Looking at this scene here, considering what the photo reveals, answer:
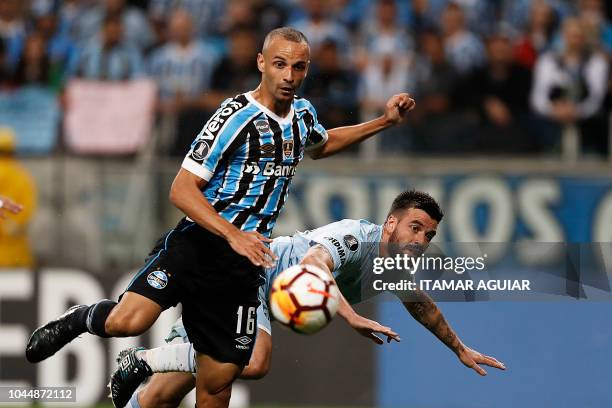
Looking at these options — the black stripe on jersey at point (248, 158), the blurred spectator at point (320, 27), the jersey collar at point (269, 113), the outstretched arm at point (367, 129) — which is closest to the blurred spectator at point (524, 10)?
the blurred spectator at point (320, 27)

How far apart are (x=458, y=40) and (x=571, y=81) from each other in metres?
1.46

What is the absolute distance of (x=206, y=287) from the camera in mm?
7379

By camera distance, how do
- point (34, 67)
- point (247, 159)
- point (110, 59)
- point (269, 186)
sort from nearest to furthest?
point (247, 159), point (269, 186), point (110, 59), point (34, 67)

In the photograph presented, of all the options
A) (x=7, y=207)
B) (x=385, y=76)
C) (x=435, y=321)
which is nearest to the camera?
(x=435, y=321)

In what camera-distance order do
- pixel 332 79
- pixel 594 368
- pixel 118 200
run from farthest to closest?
1. pixel 332 79
2. pixel 118 200
3. pixel 594 368

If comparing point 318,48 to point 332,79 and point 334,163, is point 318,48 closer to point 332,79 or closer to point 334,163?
point 332,79

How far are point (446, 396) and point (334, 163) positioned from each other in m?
2.80

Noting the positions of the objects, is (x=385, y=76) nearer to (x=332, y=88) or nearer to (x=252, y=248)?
(x=332, y=88)

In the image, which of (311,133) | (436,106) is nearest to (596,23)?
(436,106)

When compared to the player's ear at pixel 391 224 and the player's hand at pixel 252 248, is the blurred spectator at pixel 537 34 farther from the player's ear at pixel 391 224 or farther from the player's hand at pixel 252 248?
the player's hand at pixel 252 248

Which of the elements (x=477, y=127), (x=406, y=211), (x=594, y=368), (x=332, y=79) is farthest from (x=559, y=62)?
(x=406, y=211)

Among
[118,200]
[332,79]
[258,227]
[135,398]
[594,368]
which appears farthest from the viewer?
[332,79]

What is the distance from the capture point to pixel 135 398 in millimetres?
8273

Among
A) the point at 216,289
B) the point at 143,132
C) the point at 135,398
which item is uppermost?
the point at 143,132
